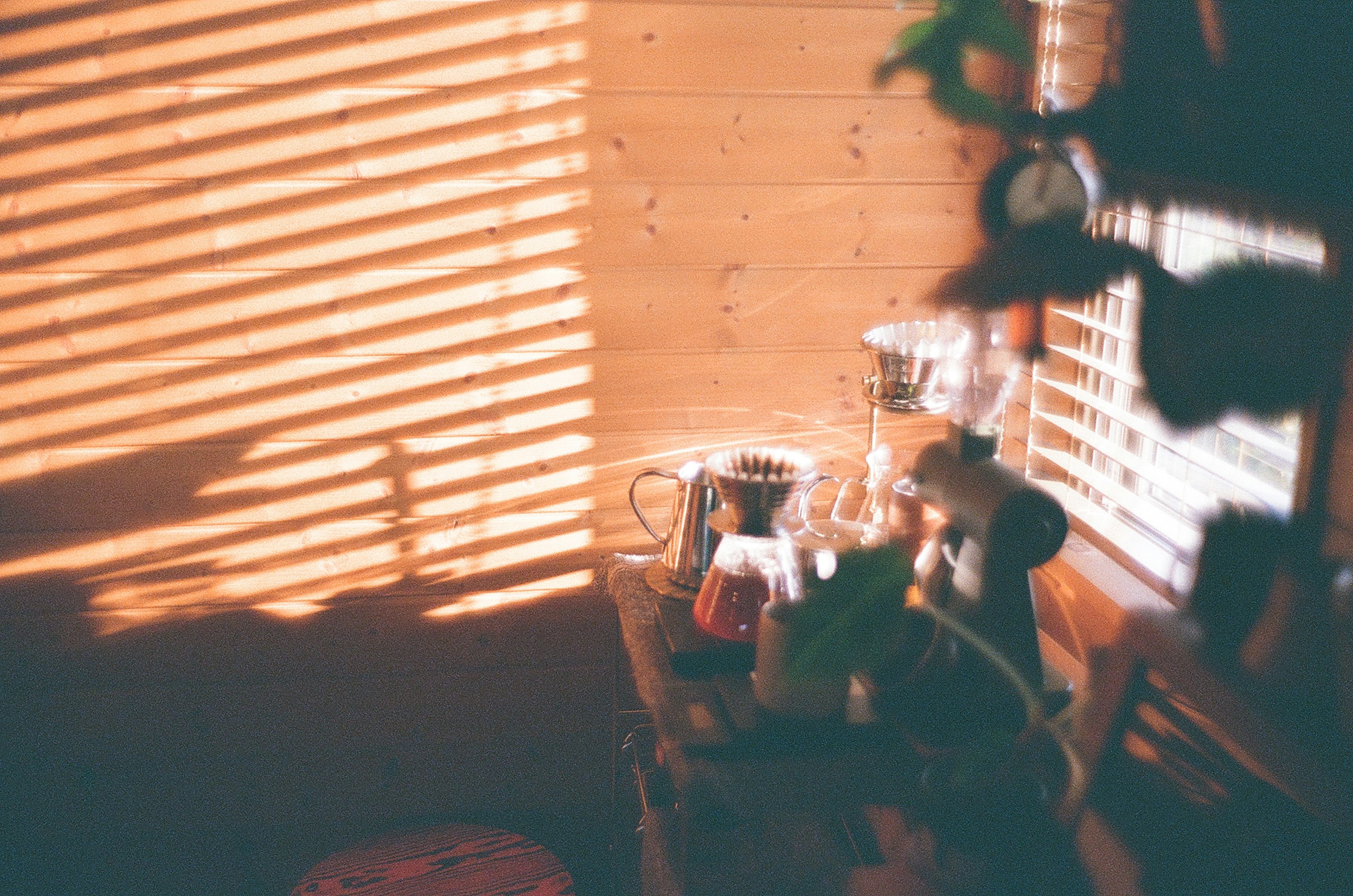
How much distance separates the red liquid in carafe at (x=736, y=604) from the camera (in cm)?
135

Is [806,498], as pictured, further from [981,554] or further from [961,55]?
[961,55]

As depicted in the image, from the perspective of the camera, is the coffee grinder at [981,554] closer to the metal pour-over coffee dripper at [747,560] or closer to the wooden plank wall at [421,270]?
the metal pour-over coffee dripper at [747,560]

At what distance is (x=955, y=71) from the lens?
1.77ft

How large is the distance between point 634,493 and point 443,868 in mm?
681

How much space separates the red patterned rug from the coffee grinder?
2.52 feet

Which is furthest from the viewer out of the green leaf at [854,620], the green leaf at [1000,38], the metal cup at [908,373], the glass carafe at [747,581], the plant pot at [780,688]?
the metal cup at [908,373]

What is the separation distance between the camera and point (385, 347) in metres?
1.79

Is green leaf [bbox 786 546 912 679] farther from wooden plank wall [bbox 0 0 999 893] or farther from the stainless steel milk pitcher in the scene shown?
wooden plank wall [bbox 0 0 999 893]

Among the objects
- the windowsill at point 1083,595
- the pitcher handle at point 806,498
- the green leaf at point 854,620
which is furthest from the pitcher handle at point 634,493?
the green leaf at point 854,620

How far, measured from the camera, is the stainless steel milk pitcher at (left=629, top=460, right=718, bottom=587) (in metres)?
1.59

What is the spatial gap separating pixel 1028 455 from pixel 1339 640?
1.31 m

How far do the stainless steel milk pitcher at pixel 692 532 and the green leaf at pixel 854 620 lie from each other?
0.86 m

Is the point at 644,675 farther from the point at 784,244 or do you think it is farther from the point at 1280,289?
the point at 1280,289

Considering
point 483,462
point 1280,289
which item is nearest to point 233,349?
point 483,462
